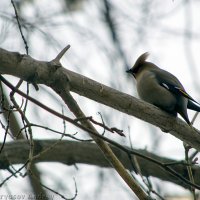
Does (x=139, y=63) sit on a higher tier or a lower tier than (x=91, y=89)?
higher

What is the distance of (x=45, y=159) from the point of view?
571 centimetres

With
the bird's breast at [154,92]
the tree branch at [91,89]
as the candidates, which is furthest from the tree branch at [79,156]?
the tree branch at [91,89]

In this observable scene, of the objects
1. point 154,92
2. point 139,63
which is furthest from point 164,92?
point 139,63

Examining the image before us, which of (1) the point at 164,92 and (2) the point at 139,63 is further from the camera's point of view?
(2) the point at 139,63

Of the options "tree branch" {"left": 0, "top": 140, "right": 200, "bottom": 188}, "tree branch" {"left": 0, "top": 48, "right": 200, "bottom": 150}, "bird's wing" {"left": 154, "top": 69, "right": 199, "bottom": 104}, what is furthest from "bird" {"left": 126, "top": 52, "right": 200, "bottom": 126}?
"tree branch" {"left": 0, "top": 140, "right": 200, "bottom": 188}

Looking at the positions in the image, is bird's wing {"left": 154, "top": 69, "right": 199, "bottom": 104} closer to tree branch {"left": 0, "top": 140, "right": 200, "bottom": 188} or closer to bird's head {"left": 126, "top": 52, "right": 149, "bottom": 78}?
bird's head {"left": 126, "top": 52, "right": 149, "bottom": 78}

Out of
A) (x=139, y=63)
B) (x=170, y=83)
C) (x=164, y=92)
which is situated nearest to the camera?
(x=164, y=92)

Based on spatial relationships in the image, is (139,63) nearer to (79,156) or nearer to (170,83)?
(170,83)

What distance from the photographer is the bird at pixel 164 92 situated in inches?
187

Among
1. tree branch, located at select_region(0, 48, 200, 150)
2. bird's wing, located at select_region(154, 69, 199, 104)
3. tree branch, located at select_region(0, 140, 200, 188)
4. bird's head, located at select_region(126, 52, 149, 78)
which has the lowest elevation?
tree branch, located at select_region(0, 48, 200, 150)

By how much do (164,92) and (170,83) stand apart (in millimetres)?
174

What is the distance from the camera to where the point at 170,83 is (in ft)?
16.7

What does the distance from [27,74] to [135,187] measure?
972mm

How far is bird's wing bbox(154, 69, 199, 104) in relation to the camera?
4949mm
